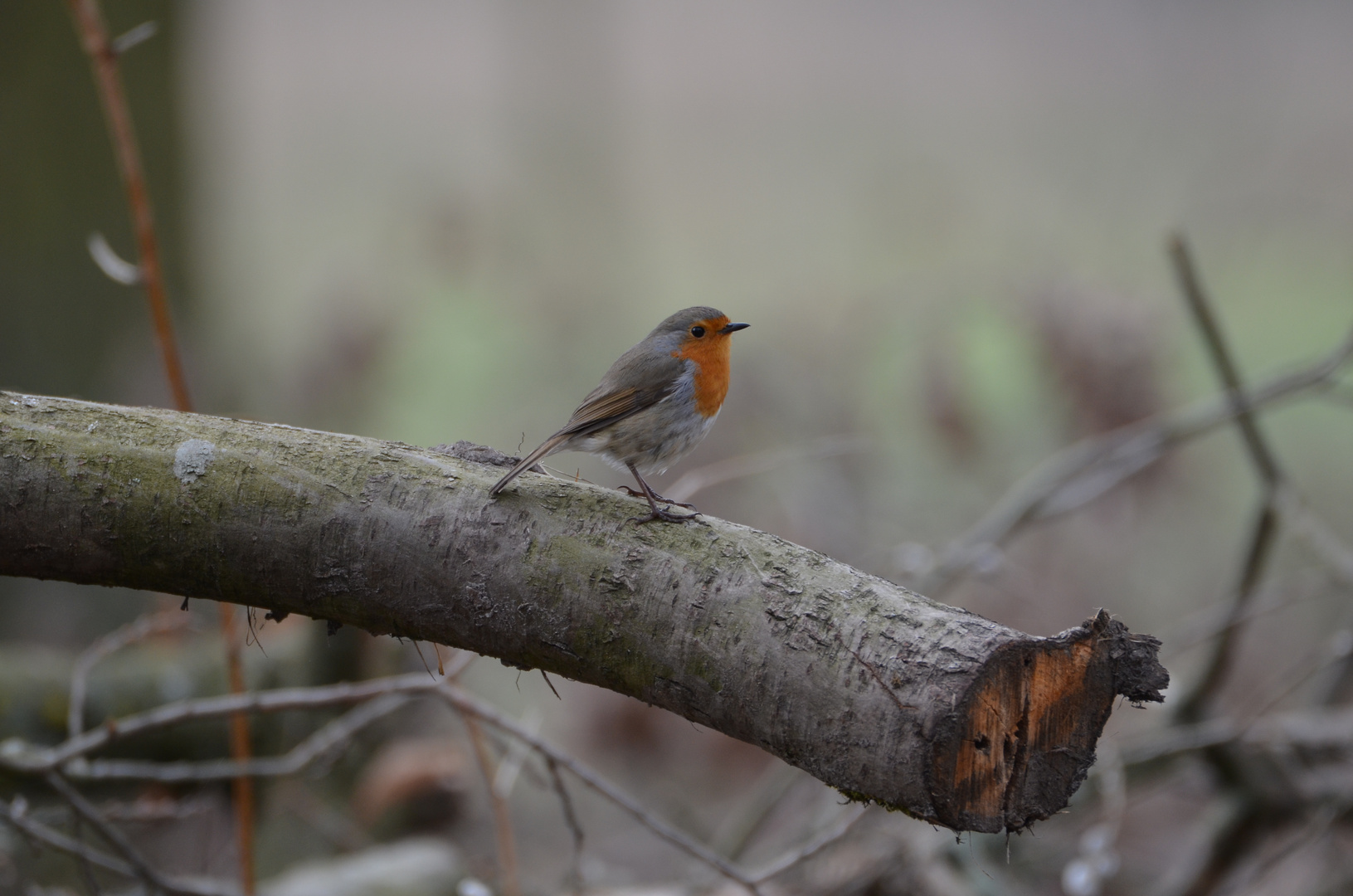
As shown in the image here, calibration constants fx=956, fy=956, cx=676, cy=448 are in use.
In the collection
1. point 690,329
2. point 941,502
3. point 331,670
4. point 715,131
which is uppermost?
point 715,131

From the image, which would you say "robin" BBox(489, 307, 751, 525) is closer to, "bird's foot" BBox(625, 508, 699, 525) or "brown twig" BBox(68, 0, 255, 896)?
"bird's foot" BBox(625, 508, 699, 525)

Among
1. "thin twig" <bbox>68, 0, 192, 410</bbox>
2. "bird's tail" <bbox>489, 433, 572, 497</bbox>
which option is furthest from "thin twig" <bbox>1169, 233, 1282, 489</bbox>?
"thin twig" <bbox>68, 0, 192, 410</bbox>

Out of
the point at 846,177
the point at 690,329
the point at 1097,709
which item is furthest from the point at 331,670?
the point at 846,177

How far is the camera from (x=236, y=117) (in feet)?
30.2

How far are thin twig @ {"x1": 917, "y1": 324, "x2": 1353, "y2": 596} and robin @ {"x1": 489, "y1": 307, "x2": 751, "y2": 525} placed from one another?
53.2 inches

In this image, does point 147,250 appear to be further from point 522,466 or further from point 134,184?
point 522,466

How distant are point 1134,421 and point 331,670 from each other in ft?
13.9

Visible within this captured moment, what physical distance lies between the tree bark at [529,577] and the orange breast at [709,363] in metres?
0.85

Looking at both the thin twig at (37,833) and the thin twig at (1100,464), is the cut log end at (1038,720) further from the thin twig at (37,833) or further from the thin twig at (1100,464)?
the thin twig at (1100,464)

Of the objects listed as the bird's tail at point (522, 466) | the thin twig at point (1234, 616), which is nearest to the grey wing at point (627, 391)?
the bird's tail at point (522, 466)

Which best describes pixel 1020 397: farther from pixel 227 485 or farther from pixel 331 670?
pixel 227 485

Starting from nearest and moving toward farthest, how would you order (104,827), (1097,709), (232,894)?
1. (1097,709)
2. (104,827)
3. (232,894)

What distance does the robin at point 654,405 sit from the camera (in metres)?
2.33

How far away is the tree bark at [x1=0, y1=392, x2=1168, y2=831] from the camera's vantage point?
1267 mm
